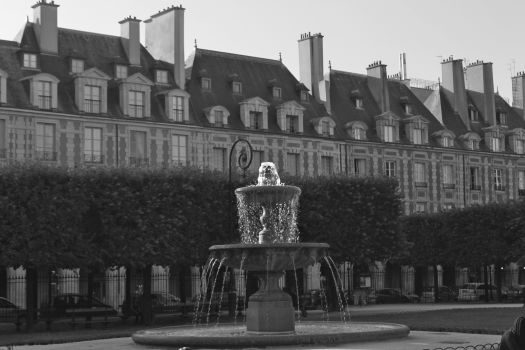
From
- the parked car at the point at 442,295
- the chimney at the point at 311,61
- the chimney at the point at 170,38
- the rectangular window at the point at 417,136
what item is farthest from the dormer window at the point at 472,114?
the chimney at the point at 170,38

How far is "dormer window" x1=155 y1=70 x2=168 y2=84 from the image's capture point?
51.4 meters

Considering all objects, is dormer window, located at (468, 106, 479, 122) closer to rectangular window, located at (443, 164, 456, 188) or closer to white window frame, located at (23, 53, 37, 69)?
rectangular window, located at (443, 164, 456, 188)

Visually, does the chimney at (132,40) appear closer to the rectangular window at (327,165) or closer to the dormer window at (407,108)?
the rectangular window at (327,165)

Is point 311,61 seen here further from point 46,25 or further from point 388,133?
point 46,25

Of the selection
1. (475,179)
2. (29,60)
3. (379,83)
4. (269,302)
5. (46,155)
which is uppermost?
(379,83)

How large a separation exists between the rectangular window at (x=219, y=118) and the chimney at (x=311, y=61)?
8386 millimetres

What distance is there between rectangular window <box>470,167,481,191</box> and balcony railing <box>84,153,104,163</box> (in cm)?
2698

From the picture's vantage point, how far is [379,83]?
64.1m

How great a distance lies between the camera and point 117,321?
3588 cm

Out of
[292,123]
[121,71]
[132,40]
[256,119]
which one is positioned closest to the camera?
[121,71]

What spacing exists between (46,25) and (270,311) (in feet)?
101

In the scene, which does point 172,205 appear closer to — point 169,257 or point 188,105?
point 169,257

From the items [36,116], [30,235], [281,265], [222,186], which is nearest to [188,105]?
[36,116]

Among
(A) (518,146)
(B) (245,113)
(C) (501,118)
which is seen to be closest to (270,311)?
(B) (245,113)
